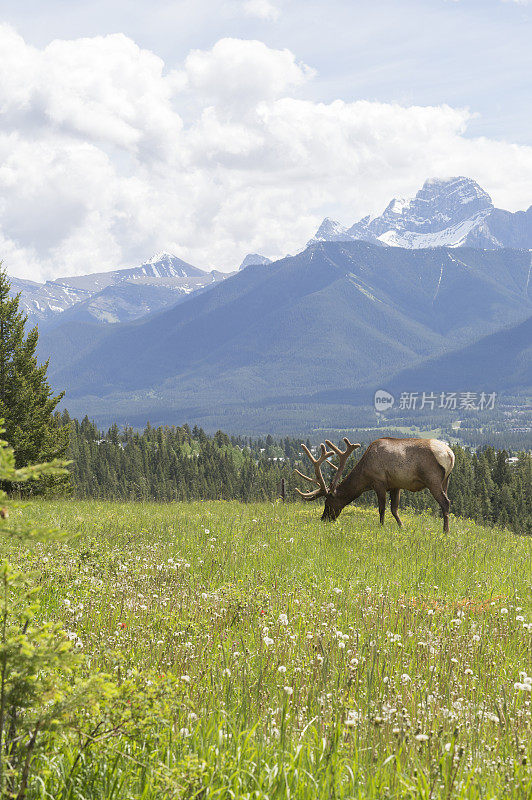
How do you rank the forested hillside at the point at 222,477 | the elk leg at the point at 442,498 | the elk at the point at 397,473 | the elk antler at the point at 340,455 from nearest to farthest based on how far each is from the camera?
1. the elk leg at the point at 442,498
2. the elk at the point at 397,473
3. the elk antler at the point at 340,455
4. the forested hillside at the point at 222,477

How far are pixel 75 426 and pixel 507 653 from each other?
13960 centimetres

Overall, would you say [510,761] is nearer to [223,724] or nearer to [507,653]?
[223,724]

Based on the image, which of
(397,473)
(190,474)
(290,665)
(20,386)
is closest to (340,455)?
(397,473)

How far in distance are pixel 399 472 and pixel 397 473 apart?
0.06 meters

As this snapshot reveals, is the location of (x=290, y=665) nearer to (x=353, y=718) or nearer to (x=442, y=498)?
(x=353, y=718)

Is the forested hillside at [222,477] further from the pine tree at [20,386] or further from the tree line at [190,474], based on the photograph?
the pine tree at [20,386]

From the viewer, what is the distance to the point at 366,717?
408cm

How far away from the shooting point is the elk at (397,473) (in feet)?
53.8

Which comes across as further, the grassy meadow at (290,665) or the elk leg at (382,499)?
the elk leg at (382,499)

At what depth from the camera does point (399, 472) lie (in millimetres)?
16828

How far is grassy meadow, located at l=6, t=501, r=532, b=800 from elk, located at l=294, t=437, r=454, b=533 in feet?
13.6

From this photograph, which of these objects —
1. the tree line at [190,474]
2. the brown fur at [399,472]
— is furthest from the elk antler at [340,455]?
the tree line at [190,474]

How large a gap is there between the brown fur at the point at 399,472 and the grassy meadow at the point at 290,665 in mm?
4111

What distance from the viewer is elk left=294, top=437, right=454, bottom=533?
16.4m
